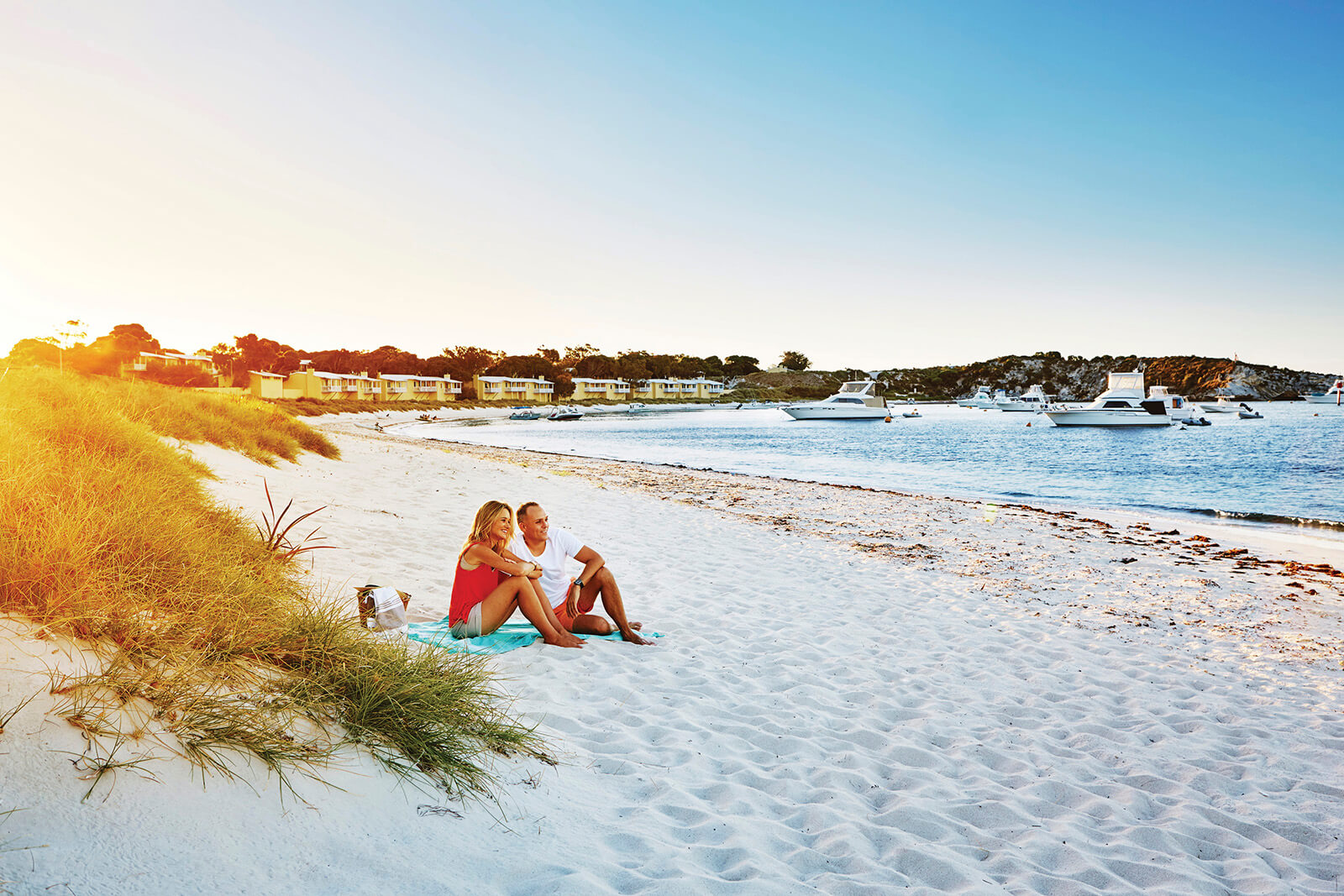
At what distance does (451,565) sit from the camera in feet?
25.2

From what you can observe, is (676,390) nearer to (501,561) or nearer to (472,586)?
(472,586)

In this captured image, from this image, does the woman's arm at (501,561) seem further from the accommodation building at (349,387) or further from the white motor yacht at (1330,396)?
the white motor yacht at (1330,396)

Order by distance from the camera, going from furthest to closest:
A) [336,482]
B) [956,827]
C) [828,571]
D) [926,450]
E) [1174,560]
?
1. [926,450]
2. [336,482]
3. [1174,560]
4. [828,571]
5. [956,827]

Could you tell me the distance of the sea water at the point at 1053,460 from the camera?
1900 centimetres

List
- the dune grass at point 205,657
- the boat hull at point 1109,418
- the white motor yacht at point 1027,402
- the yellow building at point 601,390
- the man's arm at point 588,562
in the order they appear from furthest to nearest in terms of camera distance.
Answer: the yellow building at point 601,390 → the white motor yacht at point 1027,402 → the boat hull at point 1109,418 → the man's arm at point 588,562 → the dune grass at point 205,657

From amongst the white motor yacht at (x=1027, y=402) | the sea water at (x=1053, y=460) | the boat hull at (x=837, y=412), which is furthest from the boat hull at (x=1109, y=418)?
the white motor yacht at (x=1027, y=402)

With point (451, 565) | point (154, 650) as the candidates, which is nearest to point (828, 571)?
point (451, 565)

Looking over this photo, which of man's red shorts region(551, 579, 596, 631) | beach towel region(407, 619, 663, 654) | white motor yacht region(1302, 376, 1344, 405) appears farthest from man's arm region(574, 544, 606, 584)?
white motor yacht region(1302, 376, 1344, 405)

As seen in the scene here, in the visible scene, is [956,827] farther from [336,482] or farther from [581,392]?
[581,392]

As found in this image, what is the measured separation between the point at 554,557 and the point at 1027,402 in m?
108

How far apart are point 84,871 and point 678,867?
1.87 meters

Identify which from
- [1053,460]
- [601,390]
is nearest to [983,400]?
[601,390]

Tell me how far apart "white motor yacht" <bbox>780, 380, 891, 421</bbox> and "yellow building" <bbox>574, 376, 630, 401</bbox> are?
6386cm

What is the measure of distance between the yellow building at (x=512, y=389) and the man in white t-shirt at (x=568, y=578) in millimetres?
105469
